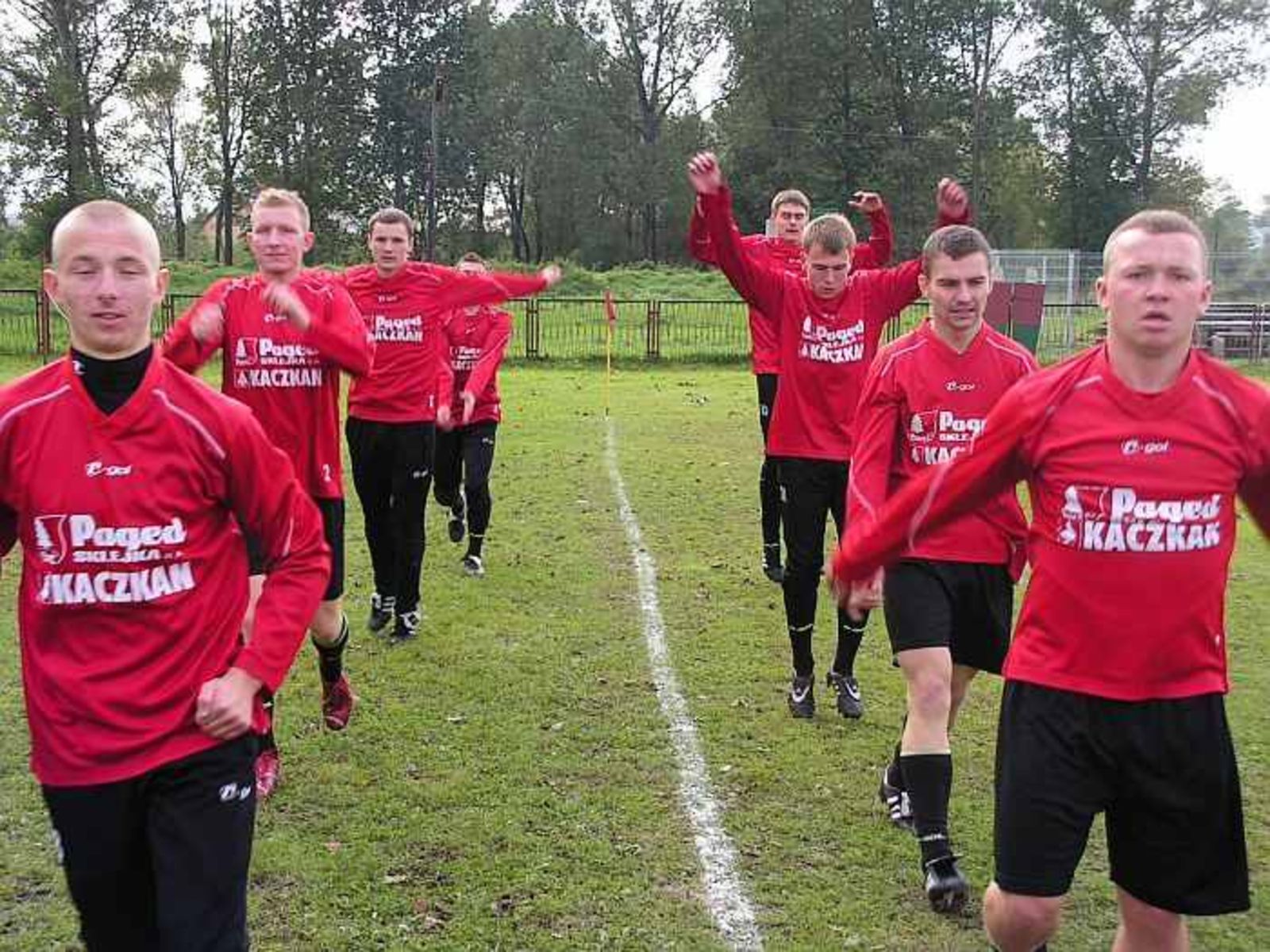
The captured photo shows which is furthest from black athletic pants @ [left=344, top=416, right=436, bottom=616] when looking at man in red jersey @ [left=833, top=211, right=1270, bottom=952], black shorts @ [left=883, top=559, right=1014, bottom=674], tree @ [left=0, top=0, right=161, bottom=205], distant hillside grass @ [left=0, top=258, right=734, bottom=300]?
tree @ [left=0, top=0, right=161, bottom=205]

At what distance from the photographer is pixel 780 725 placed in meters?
6.12

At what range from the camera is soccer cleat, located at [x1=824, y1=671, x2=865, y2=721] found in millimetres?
6270

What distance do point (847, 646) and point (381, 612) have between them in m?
3.09

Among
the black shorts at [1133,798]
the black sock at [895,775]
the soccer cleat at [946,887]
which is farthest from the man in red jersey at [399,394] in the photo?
the black shorts at [1133,798]

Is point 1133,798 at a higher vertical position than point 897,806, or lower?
higher

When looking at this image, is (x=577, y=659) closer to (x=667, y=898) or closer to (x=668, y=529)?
(x=667, y=898)

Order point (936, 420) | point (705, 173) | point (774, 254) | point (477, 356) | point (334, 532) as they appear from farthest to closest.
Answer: point (477, 356) < point (774, 254) < point (334, 532) < point (705, 173) < point (936, 420)

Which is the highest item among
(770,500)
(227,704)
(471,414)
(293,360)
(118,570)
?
(293,360)

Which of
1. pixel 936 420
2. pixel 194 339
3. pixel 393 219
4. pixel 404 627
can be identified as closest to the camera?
pixel 936 420

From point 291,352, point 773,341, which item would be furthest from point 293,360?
point 773,341

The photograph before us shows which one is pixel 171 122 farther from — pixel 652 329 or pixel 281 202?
pixel 281 202

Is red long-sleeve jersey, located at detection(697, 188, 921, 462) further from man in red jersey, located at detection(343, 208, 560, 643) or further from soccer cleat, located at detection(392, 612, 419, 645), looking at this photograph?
soccer cleat, located at detection(392, 612, 419, 645)

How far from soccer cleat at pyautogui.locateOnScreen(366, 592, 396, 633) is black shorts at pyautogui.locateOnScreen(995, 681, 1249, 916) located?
5.28 metres

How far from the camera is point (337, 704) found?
5844mm
